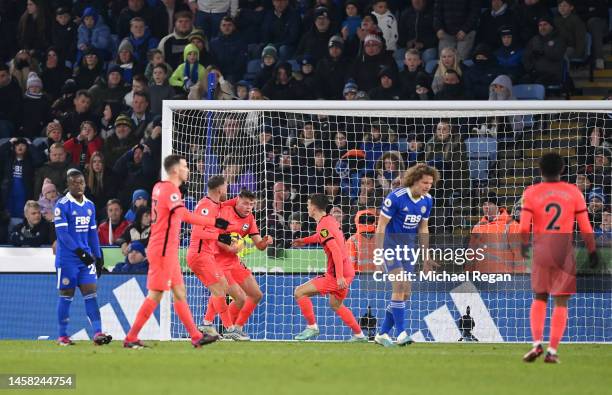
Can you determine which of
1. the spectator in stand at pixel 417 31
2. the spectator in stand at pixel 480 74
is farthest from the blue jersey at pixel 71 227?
the spectator in stand at pixel 417 31

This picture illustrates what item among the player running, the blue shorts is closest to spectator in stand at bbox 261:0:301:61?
the player running

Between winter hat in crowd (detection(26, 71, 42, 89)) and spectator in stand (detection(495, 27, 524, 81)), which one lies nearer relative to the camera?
spectator in stand (detection(495, 27, 524, 81))

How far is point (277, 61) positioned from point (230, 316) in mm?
6566

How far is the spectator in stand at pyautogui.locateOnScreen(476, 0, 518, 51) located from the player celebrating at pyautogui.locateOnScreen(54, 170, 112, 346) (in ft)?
28.9

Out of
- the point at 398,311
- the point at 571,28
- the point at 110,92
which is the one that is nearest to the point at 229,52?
the point at 110,92

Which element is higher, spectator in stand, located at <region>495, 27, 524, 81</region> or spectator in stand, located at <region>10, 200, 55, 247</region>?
spectator in stand, located at <region>495, 27, 524, 81</region>

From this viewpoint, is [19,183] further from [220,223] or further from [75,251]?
[220,223]

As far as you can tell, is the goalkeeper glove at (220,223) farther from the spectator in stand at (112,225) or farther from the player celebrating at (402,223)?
the spectator in stand at (112,225)

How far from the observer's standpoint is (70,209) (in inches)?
527

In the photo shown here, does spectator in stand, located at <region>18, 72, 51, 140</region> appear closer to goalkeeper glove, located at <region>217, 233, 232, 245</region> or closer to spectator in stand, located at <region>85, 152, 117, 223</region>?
spectator in stand, located at <region>85, 152, 117, 223</region>

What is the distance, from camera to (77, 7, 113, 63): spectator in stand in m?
21.8

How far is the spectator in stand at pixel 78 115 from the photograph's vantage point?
20.2 metres

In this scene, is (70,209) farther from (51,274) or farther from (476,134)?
(476,134)

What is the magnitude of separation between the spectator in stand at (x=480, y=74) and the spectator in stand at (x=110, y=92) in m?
5.83
